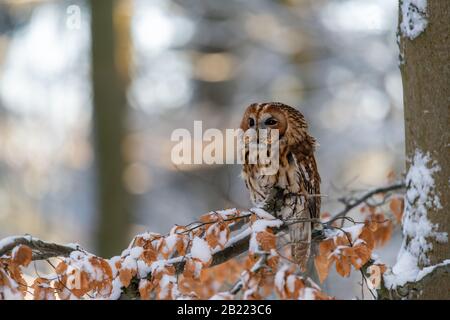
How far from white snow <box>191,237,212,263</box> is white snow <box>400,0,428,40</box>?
1049mm

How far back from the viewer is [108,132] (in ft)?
21.5

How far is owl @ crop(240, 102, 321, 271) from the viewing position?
3.40 m

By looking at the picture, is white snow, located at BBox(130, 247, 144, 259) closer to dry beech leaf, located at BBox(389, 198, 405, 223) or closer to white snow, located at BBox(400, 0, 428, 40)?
white snow, located at BBox(400, 0, 428, 40)

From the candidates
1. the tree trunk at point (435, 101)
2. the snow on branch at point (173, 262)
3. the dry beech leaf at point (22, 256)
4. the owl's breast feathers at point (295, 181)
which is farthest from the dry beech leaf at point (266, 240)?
the owl's breast feathers at point (295, 181)

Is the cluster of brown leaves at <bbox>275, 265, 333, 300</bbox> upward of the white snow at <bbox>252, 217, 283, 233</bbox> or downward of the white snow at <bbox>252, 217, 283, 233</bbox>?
downward

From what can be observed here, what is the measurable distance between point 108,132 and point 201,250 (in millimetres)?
4476

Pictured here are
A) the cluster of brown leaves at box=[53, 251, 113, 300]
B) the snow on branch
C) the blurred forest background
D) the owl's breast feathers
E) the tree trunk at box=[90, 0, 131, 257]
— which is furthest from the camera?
the blurred forest background

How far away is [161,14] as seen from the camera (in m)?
9.81

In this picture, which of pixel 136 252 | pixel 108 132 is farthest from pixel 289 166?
pixel 108 132

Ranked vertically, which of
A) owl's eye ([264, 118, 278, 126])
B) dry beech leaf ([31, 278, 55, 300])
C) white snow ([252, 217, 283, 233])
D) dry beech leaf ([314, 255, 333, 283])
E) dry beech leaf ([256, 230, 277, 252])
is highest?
owl's eye ([264, 118, 278, 126])

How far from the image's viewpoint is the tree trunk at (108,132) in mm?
6344

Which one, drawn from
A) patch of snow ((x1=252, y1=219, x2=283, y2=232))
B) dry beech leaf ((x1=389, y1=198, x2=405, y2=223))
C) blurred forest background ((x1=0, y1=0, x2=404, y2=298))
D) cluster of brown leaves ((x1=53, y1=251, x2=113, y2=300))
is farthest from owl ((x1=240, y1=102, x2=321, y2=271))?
blurred forest background ((x1=0, y1=0, x2=404, y2=298))

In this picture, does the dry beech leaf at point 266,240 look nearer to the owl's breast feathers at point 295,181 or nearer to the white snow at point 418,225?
the white snow at point 418,225
